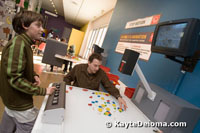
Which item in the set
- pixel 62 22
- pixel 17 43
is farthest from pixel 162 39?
pixel 62 22

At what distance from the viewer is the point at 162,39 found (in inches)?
43.9

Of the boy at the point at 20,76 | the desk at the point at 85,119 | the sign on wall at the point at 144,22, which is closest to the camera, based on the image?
the desk at the point at 85,119

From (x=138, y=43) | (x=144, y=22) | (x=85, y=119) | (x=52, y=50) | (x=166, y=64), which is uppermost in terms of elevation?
(x=144, y=22)

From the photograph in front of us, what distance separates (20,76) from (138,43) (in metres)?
1.85

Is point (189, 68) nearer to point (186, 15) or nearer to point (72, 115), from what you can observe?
point (186, 15)

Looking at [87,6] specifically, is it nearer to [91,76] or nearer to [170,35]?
[91,76]

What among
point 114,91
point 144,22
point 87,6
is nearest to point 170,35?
point 114,91

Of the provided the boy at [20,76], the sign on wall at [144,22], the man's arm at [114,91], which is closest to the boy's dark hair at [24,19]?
the boy at [20,76]

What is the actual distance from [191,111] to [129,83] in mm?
1190

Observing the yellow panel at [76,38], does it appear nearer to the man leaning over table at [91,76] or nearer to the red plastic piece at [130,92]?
the man leaning over table at [91,76]

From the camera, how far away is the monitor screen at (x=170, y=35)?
0.95 meters

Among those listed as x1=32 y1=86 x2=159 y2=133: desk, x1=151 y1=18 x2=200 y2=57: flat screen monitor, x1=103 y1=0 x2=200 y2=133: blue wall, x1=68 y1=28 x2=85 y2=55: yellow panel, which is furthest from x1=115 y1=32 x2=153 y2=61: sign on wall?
x1=68 y1=28 x2=85 y2=55: yellow panel

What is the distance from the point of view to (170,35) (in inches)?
40.8

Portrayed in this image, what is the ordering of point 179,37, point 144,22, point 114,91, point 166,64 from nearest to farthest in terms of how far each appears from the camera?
point 179,37
point 114,91
point 166,64
point 144,22
